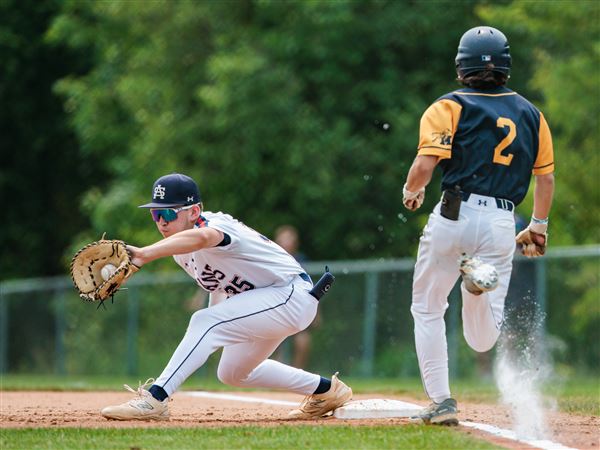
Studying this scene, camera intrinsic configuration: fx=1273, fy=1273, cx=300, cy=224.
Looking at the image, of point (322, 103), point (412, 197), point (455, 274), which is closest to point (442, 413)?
point (455, 274)

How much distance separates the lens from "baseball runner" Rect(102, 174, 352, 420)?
7.43 meters

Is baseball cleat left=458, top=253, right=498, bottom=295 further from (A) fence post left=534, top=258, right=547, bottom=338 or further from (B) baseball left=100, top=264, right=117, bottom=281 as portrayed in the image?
(A) fence post left=534, top=258, right=547, bottom=338

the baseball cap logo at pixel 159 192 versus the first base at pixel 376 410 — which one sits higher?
the baseball cap logo at pixel 159 192

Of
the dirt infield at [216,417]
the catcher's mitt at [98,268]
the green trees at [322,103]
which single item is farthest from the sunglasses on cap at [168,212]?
the green trees at [322,103]

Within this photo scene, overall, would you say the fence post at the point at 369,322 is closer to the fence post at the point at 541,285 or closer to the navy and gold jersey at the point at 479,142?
the fence post at the point at 541,285

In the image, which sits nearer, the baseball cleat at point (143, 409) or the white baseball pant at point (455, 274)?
the white baseball pant at point (455, 274)

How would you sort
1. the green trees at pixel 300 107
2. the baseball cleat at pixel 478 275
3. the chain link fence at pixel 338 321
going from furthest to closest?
the green trees at pixel 300 107 < the chain link fence at pixel 338 321 < the baseball cleat at pixel 478 275

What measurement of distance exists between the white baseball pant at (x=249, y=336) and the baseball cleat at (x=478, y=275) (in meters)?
1.36

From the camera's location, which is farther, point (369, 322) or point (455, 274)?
point (369, 322)

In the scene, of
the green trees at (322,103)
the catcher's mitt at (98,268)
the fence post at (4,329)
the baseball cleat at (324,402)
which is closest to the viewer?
the catcher's mitt at (98,268)

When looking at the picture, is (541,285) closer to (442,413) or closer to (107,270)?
(442,413)

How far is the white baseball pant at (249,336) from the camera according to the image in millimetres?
7418

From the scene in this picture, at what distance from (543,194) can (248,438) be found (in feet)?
7.46

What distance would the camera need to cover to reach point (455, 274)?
7086 mm
